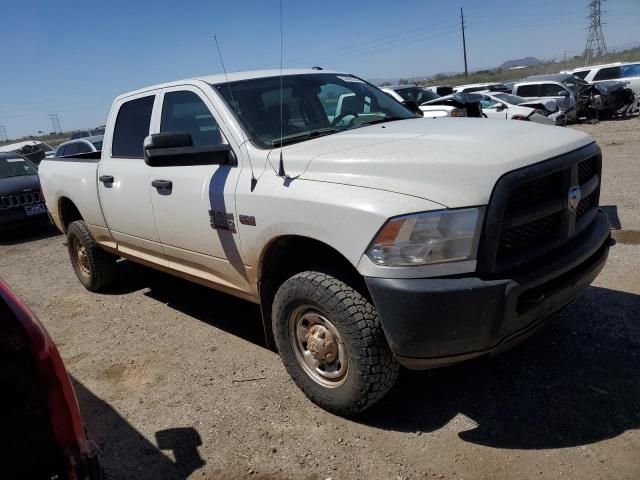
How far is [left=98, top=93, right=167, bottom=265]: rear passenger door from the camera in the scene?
14.0ft

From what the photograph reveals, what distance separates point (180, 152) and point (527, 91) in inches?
793

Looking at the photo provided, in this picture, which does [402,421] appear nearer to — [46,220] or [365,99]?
[365,99]

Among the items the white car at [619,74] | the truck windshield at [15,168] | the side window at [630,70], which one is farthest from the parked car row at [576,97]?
the truck windshield at [15,168]

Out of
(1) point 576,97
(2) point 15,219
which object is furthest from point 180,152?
(1) point 576,97

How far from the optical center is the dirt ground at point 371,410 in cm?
270

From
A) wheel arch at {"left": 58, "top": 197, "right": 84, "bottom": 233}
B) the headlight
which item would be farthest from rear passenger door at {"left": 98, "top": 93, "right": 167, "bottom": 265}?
the headlight

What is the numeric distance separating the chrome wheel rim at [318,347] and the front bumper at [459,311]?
460 millimetres

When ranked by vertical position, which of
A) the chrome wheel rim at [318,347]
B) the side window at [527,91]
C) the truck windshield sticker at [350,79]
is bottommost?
the chrome wheel rim at [318,347]

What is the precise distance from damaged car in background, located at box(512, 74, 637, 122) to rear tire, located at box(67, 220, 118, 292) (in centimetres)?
1688

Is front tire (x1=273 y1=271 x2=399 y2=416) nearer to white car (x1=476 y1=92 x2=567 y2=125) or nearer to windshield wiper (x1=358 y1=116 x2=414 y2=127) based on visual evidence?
windshield wiper (x1=358 y1=116 x2=414 y2=127)

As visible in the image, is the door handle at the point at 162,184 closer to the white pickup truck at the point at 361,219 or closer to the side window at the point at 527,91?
the white pickup truck at the point at 361,219

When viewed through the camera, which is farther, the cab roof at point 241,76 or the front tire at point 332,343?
the cab roof at point 241,76

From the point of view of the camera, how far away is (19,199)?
10.0m

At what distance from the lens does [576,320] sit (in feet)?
12.8
